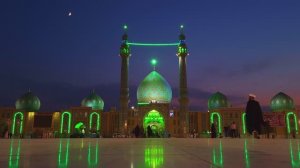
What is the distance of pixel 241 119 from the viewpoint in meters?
36.3

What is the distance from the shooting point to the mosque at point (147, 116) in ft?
117

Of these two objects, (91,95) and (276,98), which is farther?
(91,95)

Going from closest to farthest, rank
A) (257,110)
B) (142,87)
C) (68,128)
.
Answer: (257,110) < (68,128) < (142,87)

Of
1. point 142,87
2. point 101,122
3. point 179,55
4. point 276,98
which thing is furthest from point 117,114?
point 276,98

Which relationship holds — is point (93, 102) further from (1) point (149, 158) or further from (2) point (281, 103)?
(1) point (149, 158)

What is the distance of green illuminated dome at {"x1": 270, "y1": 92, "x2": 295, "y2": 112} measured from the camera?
3694cm

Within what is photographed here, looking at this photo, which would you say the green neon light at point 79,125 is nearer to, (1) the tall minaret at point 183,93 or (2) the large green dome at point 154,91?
(2) the large green dome at point 154,91

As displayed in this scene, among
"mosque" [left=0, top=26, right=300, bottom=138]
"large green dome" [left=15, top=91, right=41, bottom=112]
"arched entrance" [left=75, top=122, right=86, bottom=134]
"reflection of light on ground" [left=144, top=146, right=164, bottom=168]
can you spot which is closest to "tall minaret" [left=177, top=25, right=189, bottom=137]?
"mosque" [left=0, top=26, right=300, bottom=138]

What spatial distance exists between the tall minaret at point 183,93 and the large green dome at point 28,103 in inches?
703

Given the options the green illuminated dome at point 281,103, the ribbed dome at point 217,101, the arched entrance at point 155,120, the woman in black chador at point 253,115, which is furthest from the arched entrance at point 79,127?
the woman in black chador at point 253,115

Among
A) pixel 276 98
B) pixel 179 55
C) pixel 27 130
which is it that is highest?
pixel 179 55

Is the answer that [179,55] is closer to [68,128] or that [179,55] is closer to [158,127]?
[158,127]

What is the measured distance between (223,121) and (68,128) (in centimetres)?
1801

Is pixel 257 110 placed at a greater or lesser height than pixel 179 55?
lesser
